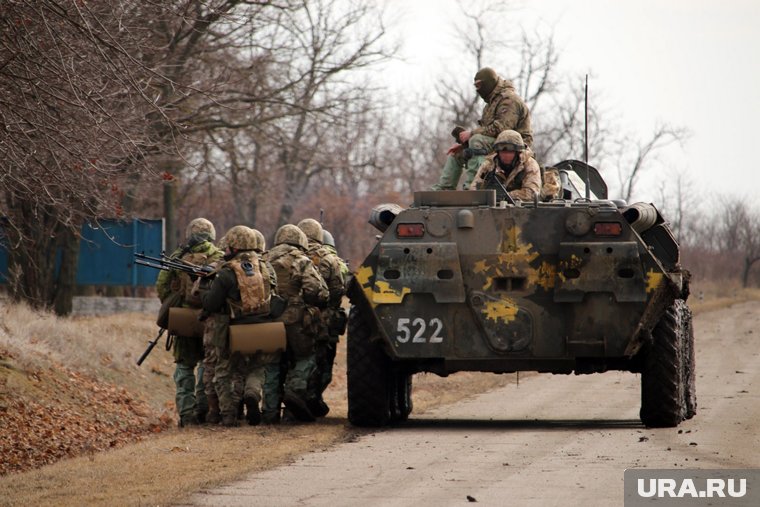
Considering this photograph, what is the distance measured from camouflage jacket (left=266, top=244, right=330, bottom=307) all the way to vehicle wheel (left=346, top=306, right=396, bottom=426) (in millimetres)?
973

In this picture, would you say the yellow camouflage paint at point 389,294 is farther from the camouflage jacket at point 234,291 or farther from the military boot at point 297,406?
the military boot at point 297,406

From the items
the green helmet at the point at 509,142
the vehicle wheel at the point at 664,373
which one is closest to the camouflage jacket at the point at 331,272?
the green helmet at the point at 509,142

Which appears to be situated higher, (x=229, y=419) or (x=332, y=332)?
(x=332, y=332)

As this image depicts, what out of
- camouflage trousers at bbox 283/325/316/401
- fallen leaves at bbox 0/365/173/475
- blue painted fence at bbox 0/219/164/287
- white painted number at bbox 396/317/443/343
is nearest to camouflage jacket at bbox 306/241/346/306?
camouflage trousers at bbox 283/325/316/401

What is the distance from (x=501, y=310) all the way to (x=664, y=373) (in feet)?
5.22

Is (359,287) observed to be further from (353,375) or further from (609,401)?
(609,401)

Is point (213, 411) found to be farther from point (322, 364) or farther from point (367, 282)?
point (367, 282)

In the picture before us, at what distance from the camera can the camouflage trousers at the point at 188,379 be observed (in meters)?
15.1

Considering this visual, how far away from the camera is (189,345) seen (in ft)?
50.1

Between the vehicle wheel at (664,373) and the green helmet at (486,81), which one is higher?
the green helmet at (486,81)

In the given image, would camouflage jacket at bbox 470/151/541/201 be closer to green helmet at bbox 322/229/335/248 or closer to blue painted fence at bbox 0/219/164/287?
green helmet at bbox 322/229/335/248

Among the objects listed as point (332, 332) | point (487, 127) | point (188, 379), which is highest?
Result: point (487, 127)

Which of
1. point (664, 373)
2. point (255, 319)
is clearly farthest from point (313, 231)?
point (664, 373)

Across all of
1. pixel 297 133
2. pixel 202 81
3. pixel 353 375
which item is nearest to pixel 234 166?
pixel 297 133
